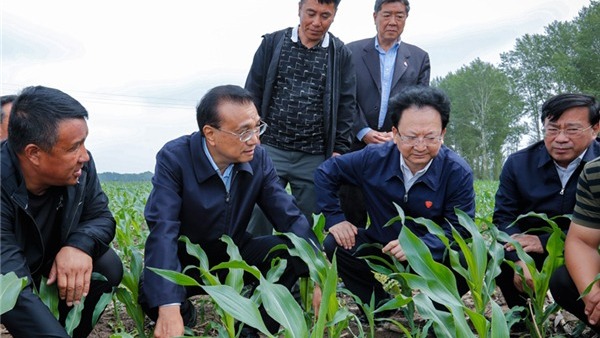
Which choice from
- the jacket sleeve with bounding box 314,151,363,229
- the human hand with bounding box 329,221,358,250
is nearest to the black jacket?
the jacket sleeve with bounding box 314,151,363,229

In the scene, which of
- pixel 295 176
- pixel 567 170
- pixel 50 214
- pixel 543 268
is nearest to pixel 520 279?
pixel 543 268

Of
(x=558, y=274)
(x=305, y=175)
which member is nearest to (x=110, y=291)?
(x=305, y=175)

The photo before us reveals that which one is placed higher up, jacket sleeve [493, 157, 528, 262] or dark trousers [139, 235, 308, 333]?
jacket sleeve [493, 157, 528, 262]

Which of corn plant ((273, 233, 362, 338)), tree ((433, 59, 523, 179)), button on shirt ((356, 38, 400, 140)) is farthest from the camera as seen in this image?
tree ((433, 59, 523, 179))

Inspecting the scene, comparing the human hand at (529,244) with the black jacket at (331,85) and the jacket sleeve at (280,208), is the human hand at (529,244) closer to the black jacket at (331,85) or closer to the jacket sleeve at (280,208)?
the jacket sleeve at (280,208)

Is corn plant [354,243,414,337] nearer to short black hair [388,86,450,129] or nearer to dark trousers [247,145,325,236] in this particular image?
short black hair [388,86,450,129]

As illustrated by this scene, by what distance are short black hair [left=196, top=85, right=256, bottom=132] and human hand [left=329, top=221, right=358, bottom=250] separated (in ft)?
2.75

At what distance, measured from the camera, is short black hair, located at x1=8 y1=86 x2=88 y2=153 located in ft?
7.14

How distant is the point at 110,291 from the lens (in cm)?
259

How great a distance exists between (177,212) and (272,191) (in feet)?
1.59

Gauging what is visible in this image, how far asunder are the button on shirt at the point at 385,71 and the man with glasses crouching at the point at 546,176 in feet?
3.26

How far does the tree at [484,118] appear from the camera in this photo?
1567 inches

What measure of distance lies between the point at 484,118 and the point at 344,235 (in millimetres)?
40146

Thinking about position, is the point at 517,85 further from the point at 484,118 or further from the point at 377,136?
the point at 377,136
